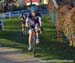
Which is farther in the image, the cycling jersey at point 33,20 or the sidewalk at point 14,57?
the cycling jersey at point 33,20

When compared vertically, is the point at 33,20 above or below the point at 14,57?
above

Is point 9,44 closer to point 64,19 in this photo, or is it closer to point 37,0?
point 64,19

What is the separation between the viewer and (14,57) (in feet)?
50.0

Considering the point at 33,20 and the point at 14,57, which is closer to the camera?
the point at 14,57

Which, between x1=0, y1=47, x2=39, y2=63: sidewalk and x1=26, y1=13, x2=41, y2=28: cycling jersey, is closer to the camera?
x1=0, y1=47, x2=39, y2=63: sidewalk

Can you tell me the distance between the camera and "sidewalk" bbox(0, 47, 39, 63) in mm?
14289

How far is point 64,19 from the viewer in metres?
15.8

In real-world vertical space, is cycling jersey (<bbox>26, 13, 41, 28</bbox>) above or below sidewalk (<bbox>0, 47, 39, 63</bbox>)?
above

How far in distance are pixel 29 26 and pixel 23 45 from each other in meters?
3.05

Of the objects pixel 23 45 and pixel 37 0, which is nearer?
pixel 23 45

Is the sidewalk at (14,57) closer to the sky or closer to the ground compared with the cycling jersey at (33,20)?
closer to the ground

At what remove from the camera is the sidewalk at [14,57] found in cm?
1429

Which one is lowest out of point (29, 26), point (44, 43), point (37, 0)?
point (37, 0)

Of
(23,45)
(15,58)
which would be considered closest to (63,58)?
(15,58)
